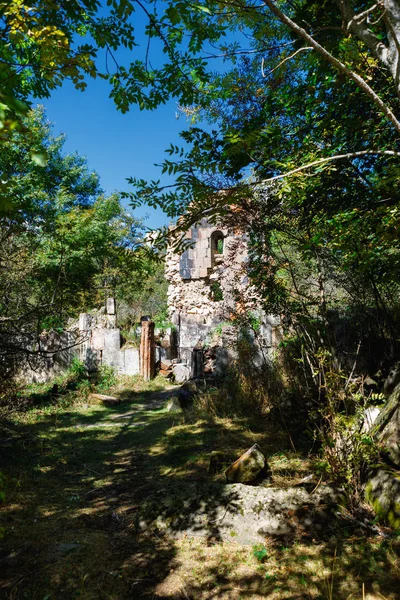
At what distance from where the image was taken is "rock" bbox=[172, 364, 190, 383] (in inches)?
433

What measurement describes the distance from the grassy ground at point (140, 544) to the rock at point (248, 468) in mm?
299

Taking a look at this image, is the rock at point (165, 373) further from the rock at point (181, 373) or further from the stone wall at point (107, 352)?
the stone wall at point (107, 352)

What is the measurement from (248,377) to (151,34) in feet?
18.6

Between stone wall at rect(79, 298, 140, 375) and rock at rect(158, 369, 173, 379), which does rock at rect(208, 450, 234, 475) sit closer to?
rock at rect(158, 369, 173, 379)

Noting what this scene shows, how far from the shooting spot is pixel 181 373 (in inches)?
438

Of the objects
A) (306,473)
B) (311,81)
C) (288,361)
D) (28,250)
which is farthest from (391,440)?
(28,250)

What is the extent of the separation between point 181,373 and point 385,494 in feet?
27.6

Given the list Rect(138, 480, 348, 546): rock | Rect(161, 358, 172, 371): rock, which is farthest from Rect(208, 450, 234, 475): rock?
Rect(161, 358, 172, 371): rock

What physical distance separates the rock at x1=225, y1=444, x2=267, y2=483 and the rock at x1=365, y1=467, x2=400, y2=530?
1.05 metres

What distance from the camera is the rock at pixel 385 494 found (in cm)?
291

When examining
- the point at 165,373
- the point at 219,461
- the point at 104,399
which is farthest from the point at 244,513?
the point at 165,373

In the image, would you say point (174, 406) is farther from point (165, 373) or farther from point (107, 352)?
point (107, 352)

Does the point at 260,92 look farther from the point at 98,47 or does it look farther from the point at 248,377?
A: the point at 248,377

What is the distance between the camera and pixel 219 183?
483 centimetres
